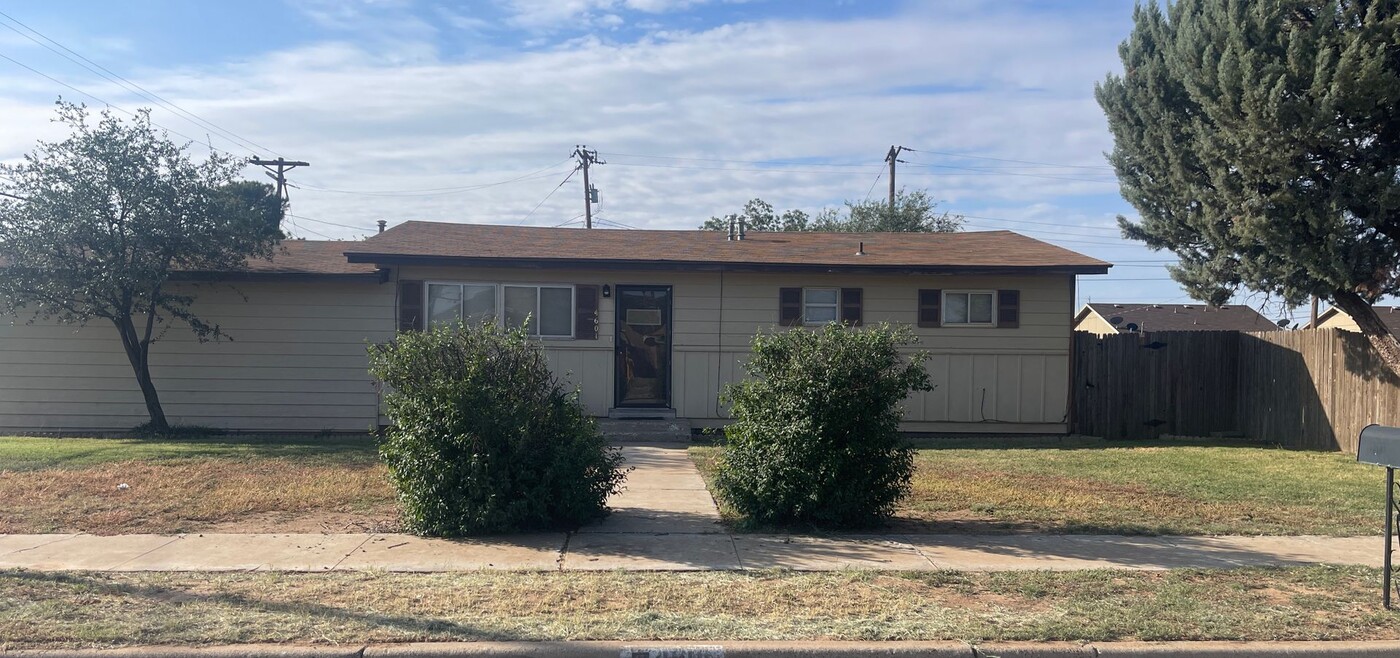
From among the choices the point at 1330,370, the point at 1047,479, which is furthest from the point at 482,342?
the point at 1330,370

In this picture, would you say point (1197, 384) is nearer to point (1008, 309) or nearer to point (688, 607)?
point (1008, 309)

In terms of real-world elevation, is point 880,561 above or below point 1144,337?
below

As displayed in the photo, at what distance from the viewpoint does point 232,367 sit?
15750 millimetres

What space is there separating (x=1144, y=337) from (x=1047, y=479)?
21.0 ft

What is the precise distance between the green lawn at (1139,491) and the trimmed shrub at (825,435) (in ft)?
1.48

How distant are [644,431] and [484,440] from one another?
23.3 ft

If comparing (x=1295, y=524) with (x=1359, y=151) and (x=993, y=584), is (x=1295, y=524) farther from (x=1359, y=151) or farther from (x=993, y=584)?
(x=1359, y=151)

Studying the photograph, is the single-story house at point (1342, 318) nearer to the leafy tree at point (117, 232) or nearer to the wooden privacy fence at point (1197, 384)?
the wooden privacy fence at point (1197, 384)

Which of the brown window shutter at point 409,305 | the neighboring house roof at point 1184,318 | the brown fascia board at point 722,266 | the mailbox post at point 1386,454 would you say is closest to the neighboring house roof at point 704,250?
the brown fascia board at point 722,266

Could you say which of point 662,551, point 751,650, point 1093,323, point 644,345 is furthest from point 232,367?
point 1093,323

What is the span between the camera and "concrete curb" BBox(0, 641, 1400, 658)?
5.38 m

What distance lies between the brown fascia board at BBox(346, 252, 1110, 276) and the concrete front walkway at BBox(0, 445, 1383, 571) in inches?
290

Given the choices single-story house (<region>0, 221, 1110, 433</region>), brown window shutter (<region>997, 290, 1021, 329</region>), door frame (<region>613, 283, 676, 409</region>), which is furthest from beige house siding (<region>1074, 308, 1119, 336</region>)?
door frame (<region>613, 283, 676, 409</region>)

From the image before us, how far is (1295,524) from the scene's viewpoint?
917cm
